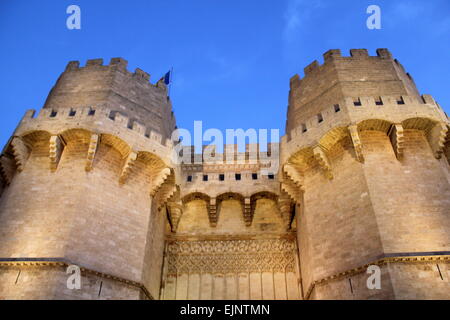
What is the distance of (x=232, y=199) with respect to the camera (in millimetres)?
16719

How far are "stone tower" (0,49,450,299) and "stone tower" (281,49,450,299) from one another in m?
0.04

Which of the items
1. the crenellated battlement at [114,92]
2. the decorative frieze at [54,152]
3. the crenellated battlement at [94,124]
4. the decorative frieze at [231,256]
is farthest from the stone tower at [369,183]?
the decorative frieze at [54,152]

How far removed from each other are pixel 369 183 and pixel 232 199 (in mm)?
6693

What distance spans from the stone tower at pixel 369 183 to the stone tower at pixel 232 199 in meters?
0.04

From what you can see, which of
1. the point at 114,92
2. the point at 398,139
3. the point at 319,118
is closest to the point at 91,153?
the point at 114,92

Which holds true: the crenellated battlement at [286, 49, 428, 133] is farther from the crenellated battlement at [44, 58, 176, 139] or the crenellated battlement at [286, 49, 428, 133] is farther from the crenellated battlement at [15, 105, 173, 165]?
the crenellated battlement at [15, 105, 173, 165]

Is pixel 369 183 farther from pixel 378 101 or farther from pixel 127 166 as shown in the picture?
pixel 127 166

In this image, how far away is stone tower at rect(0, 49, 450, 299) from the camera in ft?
34.9

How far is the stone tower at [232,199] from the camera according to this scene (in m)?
10.6

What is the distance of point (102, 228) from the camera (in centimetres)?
1190

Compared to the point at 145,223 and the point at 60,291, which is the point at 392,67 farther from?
the point at 60,291
